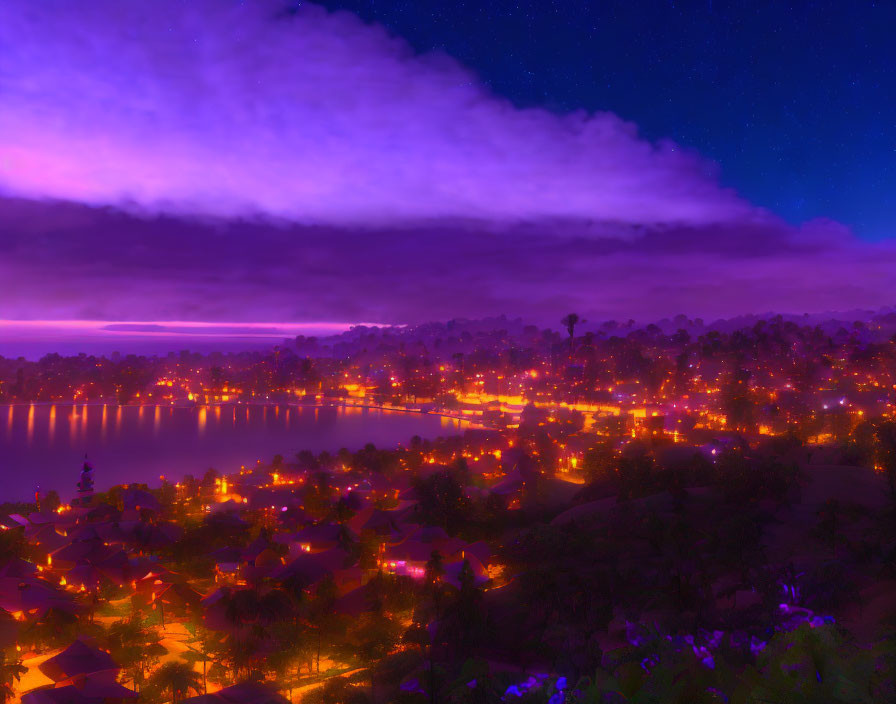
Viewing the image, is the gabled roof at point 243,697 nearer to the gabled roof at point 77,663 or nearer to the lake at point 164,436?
the gabled roof at point 77,663

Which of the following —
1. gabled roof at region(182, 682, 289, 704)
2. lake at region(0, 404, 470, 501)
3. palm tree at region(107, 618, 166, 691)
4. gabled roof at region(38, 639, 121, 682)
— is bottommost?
lake at region(0, 404, 470, 501)

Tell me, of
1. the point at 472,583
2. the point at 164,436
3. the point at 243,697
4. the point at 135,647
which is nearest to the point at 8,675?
the point at 135,647

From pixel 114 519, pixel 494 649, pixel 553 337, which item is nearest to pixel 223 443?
pixel 114 519

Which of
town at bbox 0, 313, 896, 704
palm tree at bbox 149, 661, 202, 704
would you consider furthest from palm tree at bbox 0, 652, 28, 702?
palm tree at bbox 149, 661, 202, 704

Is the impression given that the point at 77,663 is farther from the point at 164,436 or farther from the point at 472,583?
the point at 164,436

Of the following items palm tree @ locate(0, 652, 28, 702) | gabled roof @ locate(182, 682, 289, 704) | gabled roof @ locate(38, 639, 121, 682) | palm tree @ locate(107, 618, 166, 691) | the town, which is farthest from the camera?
palm tree @ locate(107, 618, 166, 691)

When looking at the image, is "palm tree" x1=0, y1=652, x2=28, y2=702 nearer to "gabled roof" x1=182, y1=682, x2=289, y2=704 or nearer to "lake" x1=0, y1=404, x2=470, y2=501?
"gabled roof" x1=182, y1=682, x2=289, y2=704
